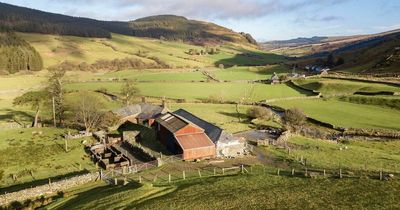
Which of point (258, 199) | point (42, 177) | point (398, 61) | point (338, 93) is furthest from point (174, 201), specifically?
point (398, 61)

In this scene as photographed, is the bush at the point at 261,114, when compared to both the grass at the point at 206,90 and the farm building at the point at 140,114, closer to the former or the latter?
the farm building at the point at 140,114

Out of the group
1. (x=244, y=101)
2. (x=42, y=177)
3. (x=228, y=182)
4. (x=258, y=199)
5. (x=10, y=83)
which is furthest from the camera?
(x=10, y=83)

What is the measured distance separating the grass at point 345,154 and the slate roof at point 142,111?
2979 centimetres

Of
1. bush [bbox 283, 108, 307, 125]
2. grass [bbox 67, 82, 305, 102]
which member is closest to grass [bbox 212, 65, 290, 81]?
grass [bbox 67, 82, 305, 102]

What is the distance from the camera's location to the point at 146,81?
5935 inches

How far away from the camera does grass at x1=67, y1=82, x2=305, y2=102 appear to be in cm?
11781

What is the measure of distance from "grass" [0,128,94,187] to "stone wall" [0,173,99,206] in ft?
18.7

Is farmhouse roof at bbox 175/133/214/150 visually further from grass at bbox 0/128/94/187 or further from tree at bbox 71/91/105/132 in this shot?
tree at bbox 71/91/105/132

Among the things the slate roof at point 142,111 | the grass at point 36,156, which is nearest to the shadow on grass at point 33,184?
the grass at point 36,156

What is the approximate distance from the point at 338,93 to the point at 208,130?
6465 centimetres

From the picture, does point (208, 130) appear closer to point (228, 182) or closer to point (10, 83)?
point (228, 182)

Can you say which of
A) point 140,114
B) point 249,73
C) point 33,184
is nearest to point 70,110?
point 140,114

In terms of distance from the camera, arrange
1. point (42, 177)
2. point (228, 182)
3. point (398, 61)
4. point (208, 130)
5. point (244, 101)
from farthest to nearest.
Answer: point (398, 61) < point (244, 101) < point (208, 130) < point (42, 177) < point (228, 182)

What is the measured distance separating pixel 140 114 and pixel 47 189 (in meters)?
38.1
